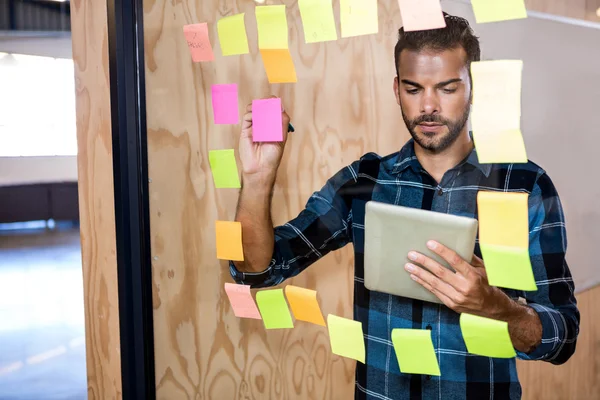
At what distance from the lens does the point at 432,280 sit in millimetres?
1207

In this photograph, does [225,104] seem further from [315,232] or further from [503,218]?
[503,218]

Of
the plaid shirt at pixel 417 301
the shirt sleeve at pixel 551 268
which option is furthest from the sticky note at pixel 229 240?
the shirt sleeve at pixel 551 268

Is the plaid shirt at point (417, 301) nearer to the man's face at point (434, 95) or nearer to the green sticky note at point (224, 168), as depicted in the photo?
the man's face at point (434, 95)

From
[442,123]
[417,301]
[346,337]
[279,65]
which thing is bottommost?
[346,337]

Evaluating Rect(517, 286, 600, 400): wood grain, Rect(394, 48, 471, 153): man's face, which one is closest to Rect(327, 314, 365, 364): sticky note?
Rect(517, 286, 600, 400): wood grain

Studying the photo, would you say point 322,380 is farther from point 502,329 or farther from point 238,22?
point 238,22

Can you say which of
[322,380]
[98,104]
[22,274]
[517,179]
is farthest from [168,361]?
[22,274]

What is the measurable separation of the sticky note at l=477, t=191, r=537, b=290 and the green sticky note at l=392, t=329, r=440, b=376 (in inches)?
8.3

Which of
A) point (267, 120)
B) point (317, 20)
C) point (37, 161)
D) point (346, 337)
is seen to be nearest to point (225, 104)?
point (267, 120)

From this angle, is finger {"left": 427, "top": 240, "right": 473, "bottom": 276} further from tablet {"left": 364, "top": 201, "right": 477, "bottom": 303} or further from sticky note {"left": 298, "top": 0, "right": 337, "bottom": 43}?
sticky note {"left": 298, "top": 0, "right": 337, "bottom": 43}

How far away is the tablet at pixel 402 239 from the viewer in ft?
3.85

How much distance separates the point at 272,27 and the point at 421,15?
0.39 metres

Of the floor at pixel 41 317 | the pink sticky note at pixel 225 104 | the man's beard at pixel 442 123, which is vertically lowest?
the floor at pixel 41 317

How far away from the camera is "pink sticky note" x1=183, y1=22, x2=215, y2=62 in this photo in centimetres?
154
